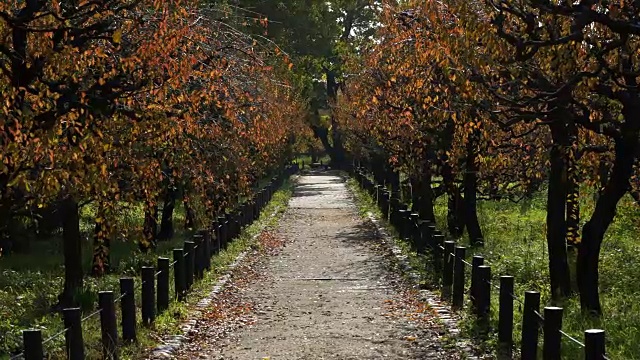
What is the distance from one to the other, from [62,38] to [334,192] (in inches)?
1607

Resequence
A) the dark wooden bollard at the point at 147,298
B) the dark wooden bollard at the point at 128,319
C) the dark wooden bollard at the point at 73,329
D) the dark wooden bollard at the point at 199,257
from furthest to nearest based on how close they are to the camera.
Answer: the dark wooden bollard at the point at 199,257
the dark wooden bollard at the point at 147,298
the dark wooden bollard at the point at 128,319
the dark wooden bollard at the point at 73,329

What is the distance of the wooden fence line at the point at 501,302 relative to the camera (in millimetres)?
7777

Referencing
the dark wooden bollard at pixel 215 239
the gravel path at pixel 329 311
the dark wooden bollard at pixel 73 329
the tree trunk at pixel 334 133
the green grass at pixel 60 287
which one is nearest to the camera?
the dark wooden bollard at pixel 73 329

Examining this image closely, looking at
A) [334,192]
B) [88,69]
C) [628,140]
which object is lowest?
[334,192]

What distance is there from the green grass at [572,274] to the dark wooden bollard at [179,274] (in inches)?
168

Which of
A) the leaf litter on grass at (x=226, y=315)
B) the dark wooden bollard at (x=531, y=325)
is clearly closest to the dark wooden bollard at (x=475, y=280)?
the dark wooden bollard at (x=531, y=325)

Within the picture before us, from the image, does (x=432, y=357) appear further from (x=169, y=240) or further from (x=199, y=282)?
(x=169, y=240)

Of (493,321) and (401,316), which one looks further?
(401,316)

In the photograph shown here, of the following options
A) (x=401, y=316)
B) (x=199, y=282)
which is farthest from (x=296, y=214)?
(x=401, y=316)

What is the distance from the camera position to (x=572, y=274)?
645 inches

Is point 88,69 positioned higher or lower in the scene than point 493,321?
higher

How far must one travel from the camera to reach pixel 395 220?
25031 millimetres

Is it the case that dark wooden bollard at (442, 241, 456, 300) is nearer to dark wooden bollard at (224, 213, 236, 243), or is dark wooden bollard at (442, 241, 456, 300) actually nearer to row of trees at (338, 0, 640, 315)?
row of trees at (338, 0, 640, 315)

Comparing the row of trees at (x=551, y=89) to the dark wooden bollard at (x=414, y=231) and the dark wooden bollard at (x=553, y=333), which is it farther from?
the dark wooden bollard at (x=553, y=333)
